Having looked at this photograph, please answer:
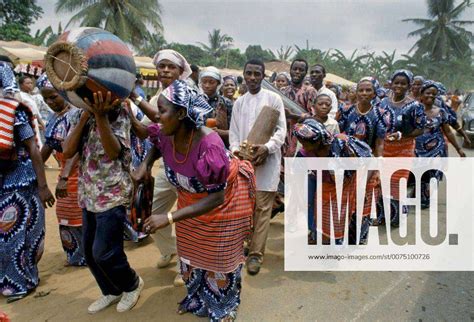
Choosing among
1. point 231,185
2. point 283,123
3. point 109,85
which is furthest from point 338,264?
point 109,85

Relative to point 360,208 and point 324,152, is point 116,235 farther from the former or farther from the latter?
point 360,208

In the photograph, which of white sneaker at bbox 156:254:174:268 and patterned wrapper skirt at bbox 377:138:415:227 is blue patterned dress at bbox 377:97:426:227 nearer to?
patterned wrapper skirt at bbox 377:138:415:227

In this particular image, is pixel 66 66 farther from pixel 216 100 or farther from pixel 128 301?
pixel 216 100

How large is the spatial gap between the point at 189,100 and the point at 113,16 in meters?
23.2

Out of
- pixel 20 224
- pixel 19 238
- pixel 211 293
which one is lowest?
pixel 211 293

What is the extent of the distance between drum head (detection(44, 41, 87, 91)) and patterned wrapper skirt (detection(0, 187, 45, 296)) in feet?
4.94

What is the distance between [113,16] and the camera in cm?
2288

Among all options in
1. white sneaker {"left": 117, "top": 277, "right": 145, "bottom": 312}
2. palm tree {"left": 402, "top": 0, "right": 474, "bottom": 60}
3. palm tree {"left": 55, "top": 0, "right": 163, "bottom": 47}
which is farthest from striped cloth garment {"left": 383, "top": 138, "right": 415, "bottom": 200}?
palm tree {"left": 402, "top": 0, "right": 474, "bottom": 60}

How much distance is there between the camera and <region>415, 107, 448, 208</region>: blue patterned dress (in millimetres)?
5844

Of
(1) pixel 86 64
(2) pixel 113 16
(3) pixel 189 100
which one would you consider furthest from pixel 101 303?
(2) pixel 113 16

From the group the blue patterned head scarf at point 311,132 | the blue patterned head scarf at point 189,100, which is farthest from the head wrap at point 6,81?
the blue patterned head scarf at point 311,132

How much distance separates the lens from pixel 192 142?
8.38 feet

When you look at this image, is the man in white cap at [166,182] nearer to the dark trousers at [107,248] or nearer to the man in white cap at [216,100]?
the dark trousers at [107,248]

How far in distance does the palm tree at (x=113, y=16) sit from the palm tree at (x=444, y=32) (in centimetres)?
3222
